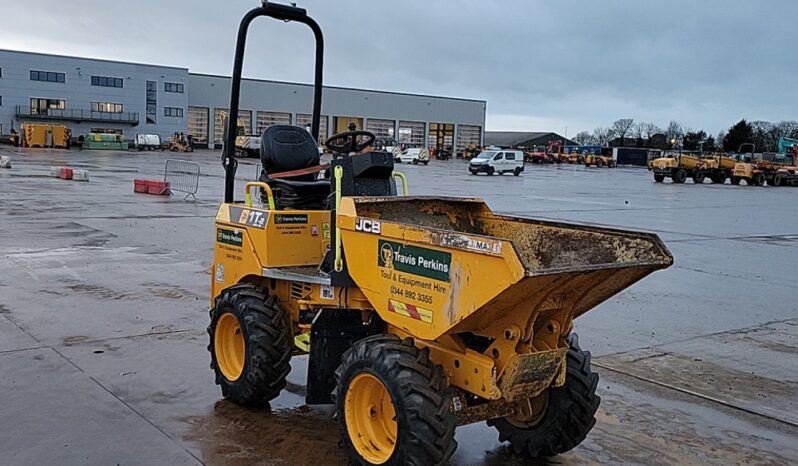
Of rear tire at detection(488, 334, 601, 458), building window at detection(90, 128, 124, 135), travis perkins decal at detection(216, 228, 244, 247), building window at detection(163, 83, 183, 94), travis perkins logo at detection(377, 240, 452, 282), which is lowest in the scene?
rear tire at detection(488, 334, 601, 458)

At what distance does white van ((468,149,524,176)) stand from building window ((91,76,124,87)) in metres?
49.3

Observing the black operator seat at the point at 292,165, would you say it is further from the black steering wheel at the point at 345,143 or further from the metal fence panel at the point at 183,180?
the metal fence panel at the point at 183,180

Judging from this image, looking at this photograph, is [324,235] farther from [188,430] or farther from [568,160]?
[568,160]

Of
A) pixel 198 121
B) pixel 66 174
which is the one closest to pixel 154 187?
pixel 66 174

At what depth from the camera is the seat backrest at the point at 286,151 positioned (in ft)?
18.3

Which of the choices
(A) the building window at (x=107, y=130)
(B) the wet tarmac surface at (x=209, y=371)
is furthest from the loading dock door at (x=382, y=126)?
(B) the wet tarmac surface at (x=209, y=371)

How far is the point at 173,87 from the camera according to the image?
86.5 meters

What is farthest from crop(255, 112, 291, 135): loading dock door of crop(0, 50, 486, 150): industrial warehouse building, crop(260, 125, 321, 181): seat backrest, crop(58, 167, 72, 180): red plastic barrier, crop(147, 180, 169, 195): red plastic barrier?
crop(260, 125, 321, 181): seat backrest

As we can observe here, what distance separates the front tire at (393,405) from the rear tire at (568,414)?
903mm

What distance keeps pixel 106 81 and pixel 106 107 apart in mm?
2692

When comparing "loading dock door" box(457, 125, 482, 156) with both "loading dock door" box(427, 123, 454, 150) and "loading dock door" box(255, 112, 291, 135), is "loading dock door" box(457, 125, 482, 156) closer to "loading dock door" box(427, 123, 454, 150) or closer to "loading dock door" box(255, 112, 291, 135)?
"loading dock door" box(427, 123, 454, 150)

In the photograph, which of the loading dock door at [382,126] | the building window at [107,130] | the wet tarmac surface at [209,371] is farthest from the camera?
the loading dock door at [382,126]

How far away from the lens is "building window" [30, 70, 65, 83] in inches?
3103

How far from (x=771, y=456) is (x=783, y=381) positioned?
6.24 ft
